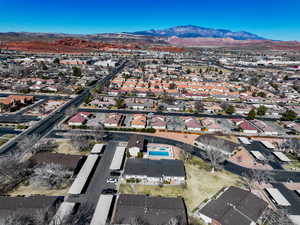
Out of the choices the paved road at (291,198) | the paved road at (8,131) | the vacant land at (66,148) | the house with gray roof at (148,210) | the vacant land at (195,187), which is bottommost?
the paved road at (291,198)

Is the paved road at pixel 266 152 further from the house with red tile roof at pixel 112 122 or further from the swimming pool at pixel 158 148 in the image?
the house with red tile roof at pixel 112 122

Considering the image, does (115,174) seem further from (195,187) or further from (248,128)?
(248,128)

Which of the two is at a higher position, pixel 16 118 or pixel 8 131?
pixel 16 118

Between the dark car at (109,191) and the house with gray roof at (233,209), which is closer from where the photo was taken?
the house with gray roof at (233,209)

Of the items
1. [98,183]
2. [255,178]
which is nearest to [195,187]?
[255,178]

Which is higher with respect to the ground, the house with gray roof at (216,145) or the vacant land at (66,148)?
the house with gray roof at (216,145)

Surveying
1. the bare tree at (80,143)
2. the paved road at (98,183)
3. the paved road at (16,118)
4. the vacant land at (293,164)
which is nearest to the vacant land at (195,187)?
the paved road at (98,183)

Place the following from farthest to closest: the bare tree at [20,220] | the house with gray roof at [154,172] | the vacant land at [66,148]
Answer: the vacant land at [66,148] → the house with gray roof at [154,172] → the bare tree at [20,220]

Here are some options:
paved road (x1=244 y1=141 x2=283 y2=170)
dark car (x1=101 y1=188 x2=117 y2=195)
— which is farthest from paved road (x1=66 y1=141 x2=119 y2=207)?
paved road (x1=244 y1=141 x2=283 y2=170)
